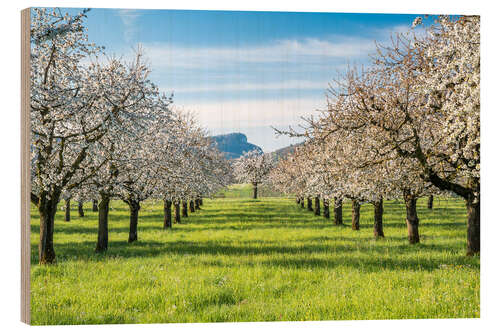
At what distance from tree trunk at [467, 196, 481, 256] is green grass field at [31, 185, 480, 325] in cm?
38

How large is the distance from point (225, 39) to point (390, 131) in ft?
16.3

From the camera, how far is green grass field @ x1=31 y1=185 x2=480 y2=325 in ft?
28.4

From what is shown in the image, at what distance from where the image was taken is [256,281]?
33.0 feet

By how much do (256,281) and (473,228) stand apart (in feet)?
22.2

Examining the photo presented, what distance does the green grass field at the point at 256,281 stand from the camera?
8.66 meters

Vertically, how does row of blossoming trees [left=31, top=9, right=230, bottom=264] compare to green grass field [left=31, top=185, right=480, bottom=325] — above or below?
above

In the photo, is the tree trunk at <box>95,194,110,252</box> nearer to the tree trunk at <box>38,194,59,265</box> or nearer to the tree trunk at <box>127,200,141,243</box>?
the tree trunk at <box>127,200,141,243</box>

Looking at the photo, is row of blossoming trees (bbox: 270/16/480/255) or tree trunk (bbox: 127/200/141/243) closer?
row of blossoming trees (bbox: 270/16/480/255)

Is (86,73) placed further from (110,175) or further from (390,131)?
(390,131)

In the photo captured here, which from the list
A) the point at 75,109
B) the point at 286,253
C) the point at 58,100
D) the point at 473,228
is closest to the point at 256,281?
the point at 286,253

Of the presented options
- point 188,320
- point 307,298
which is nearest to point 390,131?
point 307,298

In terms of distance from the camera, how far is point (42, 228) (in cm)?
1029

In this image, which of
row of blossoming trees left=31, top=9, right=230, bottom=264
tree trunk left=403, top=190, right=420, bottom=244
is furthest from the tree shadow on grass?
row of blossoming trees left=31, top=9, right=230, bottom=264

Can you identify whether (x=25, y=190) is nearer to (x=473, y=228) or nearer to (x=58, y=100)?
(x=58, y=100)
